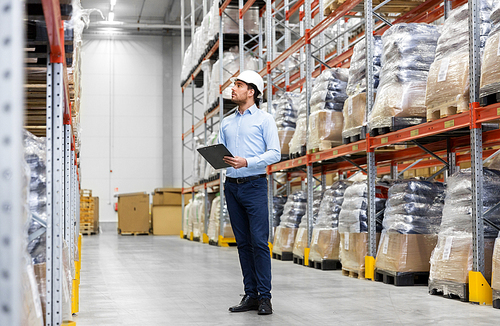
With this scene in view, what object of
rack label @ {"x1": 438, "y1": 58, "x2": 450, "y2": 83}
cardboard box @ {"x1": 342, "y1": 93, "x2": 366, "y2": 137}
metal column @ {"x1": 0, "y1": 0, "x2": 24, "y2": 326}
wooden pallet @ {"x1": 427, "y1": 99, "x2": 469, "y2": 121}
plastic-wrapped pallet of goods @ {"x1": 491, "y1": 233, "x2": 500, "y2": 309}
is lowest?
plastic-wrapped pallet of goods @ {"x1": 491, "y1": 233, "x2": 500, "y2": 309}

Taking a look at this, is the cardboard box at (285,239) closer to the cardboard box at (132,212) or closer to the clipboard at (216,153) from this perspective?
the clipboard at (216,153)

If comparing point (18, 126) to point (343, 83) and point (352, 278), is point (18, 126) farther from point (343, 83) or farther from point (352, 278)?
point (343, 83)

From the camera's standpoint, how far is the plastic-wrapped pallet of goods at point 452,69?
4.94m

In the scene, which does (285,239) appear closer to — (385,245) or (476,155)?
(385,245)

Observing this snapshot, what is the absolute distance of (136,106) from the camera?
22578 millimetres

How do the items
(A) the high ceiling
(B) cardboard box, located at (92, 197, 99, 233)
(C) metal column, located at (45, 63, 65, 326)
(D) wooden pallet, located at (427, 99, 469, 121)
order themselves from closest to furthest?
(C) metal column, located at (45, 63, 65, 326)
(D) wooden pallet, located at (427, 99, 469, 121)
(B) cardboard box, located at (92, 197, 99, 233)
(A) the high ceiling

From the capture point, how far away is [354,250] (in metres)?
6.79

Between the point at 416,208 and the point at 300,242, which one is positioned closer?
the point at 416,208

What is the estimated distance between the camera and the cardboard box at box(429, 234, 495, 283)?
15.7 feet

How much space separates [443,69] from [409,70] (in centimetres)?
69

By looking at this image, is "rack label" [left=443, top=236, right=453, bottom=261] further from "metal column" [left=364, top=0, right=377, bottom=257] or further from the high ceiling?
the high ceiling

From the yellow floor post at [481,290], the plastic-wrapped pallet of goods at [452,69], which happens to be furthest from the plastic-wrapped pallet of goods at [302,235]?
the yellow floor post at [481,290]

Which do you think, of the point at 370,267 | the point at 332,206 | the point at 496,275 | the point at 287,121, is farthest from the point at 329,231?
the point at 496,275

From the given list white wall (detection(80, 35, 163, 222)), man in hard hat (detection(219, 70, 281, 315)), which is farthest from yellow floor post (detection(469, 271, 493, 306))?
white wall (detection(80, 35, 163, 222))
